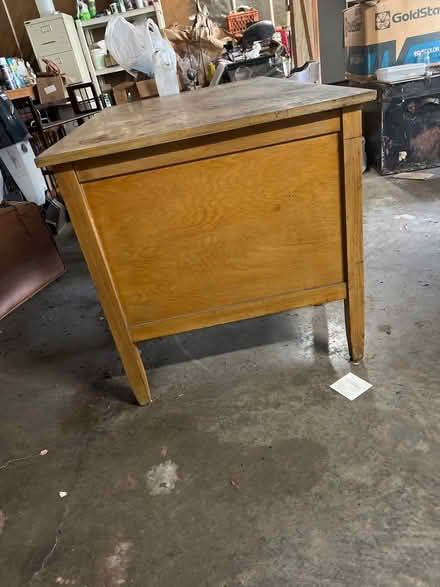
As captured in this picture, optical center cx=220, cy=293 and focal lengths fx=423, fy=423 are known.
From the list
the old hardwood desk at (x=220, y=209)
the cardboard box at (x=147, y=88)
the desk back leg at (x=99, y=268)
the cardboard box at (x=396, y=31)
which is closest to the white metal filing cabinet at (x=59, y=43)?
the cardboard box at (x=147, y=88)

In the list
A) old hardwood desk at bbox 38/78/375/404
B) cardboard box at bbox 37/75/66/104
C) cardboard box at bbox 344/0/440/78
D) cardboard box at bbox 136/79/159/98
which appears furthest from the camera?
cardboard box at bbox 37/75/66/104

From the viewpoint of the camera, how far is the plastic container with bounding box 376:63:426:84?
268cm

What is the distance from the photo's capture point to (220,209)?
1.03 meters

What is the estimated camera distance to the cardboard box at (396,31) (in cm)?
271

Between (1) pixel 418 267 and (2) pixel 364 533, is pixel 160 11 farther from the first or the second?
(2) pixel 364 533

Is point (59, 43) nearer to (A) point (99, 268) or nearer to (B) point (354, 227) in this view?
(A) point (99, 268)

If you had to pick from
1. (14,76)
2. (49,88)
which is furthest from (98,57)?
(14,76)

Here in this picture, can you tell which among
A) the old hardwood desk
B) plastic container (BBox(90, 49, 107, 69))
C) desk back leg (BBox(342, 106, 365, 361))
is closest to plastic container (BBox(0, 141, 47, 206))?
the old hardwood desk

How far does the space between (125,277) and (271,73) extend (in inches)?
103

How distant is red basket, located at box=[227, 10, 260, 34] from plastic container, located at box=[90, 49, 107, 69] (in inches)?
56.2

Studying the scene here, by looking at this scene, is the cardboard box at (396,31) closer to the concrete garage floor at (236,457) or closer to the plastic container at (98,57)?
the concrete garage floor at (236,457)

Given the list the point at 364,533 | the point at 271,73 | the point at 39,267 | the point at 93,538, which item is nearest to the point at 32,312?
the point at 39,267

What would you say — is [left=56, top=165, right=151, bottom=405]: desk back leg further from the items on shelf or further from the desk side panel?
the items on shelf

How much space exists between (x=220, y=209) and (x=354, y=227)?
13.8 inches
